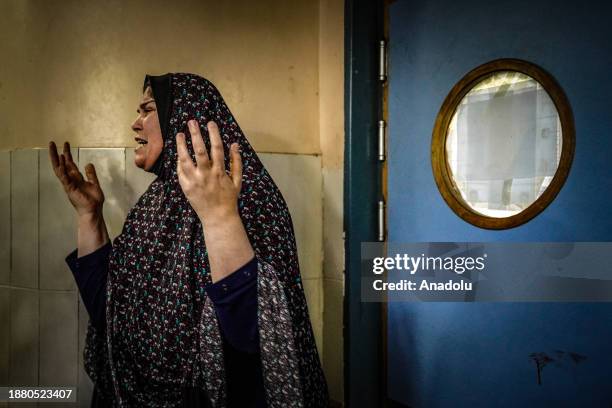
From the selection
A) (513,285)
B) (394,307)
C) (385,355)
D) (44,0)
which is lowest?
(385,355)

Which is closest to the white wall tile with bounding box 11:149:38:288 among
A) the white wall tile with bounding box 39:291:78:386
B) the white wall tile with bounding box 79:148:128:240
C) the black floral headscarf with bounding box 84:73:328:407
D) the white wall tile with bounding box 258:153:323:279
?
the white wall tile with bounding box 39:291:78:386

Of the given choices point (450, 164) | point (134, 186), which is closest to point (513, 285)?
point (450, 164)

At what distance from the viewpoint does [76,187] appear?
67.1 inches

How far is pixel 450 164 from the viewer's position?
1768 millimetres

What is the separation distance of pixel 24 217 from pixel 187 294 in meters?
1.11

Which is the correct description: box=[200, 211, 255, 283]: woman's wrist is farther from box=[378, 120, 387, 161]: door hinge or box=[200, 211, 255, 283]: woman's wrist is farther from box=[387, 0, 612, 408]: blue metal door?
box=[378, 120, 387, 161]: door hinge

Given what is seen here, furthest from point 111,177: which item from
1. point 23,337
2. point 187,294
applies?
point 187,294

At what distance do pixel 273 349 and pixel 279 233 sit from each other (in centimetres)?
31

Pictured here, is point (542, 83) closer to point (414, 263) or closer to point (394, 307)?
point (414, 263)

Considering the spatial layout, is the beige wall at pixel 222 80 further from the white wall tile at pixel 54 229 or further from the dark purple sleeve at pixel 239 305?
the dark purple sleeve at pixel 239 305

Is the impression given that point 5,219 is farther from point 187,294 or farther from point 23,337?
point 187,294

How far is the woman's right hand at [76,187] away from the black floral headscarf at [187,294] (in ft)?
0.74

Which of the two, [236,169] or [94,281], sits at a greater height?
[236,169]

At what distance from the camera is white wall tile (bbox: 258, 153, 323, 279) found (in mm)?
2119
